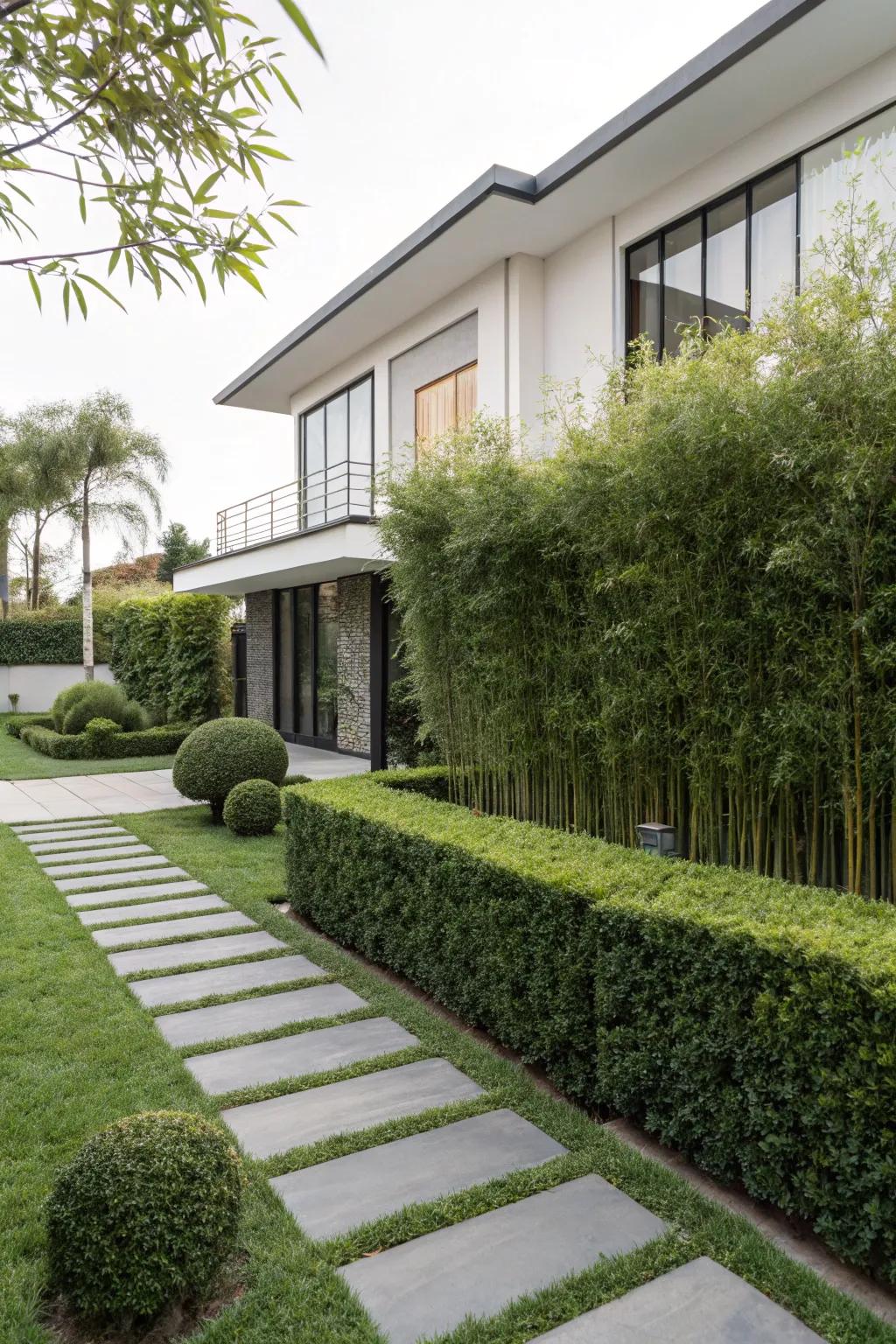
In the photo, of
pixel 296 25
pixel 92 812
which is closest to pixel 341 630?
pixel 92 812

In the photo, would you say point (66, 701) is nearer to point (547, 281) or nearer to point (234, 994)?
point (547, 281)

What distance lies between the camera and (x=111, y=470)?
1953 cm

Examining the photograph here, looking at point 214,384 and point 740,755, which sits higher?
point 214,384

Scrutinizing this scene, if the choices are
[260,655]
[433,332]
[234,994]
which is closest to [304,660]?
[260,655]

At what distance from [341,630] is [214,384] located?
5688 millimetres

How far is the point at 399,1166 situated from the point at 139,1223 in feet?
2.72

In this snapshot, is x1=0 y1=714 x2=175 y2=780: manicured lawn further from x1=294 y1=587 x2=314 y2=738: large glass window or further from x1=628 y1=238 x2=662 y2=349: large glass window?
x1=628 y1=238 x2=662 y2=349: large glass window

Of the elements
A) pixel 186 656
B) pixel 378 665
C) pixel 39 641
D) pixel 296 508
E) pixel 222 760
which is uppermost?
pixel 296 508

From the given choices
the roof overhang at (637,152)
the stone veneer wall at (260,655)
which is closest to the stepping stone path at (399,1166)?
the roof overhang at (637,152)

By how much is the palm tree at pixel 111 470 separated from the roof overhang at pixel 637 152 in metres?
10.2

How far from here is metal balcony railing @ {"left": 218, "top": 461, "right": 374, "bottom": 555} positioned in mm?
11906

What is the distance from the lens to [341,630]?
40.7 ft

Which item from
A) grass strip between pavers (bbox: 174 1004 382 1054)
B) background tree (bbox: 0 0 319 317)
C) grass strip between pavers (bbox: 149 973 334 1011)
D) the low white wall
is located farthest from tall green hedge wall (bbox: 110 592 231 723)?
background tree (bbox: 0 0 319 317)

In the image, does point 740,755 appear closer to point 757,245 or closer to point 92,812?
point 757,245
